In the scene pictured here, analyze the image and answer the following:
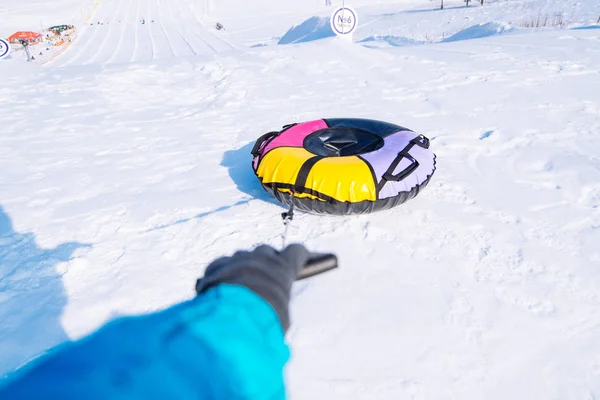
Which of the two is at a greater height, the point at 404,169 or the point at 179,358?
the point at 179,358

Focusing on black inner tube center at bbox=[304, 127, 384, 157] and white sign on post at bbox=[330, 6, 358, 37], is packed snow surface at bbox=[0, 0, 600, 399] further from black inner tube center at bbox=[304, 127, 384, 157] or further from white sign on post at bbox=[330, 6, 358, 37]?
white sign on post at bbox=[330, 6, 358, 37]

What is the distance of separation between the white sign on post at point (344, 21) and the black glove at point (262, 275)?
8.03 metres

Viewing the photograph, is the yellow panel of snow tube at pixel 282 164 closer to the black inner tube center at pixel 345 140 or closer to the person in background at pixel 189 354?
the black inner tube center at pixel 345 140

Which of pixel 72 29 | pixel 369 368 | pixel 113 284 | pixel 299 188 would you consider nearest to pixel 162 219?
pixel 113 284

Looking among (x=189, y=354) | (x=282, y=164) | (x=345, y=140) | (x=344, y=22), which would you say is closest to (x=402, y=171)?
(x=282, y=164)

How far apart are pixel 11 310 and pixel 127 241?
29.0 inches

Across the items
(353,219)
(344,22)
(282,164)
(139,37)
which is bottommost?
(353,219)

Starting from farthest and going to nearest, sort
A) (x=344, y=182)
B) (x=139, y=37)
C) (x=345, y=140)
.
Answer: (x=139, y=37)
(x=345, y=140)
(x=344, y=182)

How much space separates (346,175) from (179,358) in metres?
2.06

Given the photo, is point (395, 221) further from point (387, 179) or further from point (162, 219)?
point (162, 219)

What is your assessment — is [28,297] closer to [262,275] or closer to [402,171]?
[262,275]

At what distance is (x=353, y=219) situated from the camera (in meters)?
2.80

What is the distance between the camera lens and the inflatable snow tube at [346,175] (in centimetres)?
261

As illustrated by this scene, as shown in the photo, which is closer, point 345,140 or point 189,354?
point 189,354
